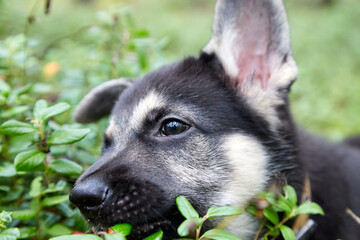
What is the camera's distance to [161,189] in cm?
232

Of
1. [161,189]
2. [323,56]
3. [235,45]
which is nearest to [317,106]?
[323,56]

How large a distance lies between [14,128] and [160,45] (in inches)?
81.1

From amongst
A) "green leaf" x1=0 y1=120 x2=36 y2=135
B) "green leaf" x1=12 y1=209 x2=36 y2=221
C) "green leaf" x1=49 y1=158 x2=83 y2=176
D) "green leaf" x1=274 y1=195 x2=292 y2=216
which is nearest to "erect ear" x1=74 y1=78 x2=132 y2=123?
"green leaf" x1=49 y1=158 x2=83 y2=176

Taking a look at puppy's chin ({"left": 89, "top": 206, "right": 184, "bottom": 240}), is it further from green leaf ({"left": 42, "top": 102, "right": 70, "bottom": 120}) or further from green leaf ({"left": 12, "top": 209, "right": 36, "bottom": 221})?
green leaf ({"left": 42, "top": 102, "right": 70, "bottom": 120})

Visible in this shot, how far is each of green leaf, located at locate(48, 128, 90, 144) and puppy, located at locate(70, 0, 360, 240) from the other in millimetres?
246

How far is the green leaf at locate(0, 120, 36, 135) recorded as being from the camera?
7.22ft

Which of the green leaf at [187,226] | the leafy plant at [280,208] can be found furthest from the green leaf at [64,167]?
the leafy plant at [280,208]

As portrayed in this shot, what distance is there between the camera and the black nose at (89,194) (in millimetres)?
2166

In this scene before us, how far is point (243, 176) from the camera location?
2580 millimetres

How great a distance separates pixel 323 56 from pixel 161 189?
8962 millimetres

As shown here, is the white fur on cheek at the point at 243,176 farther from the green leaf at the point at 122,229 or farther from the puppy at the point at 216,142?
the green leaf at the point at 122,229

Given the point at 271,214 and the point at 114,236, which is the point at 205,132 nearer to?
the point at 271,214

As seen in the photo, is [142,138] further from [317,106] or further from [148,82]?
[317,106]

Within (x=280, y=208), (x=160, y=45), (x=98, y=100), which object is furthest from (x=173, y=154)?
(x=160, y=45)
